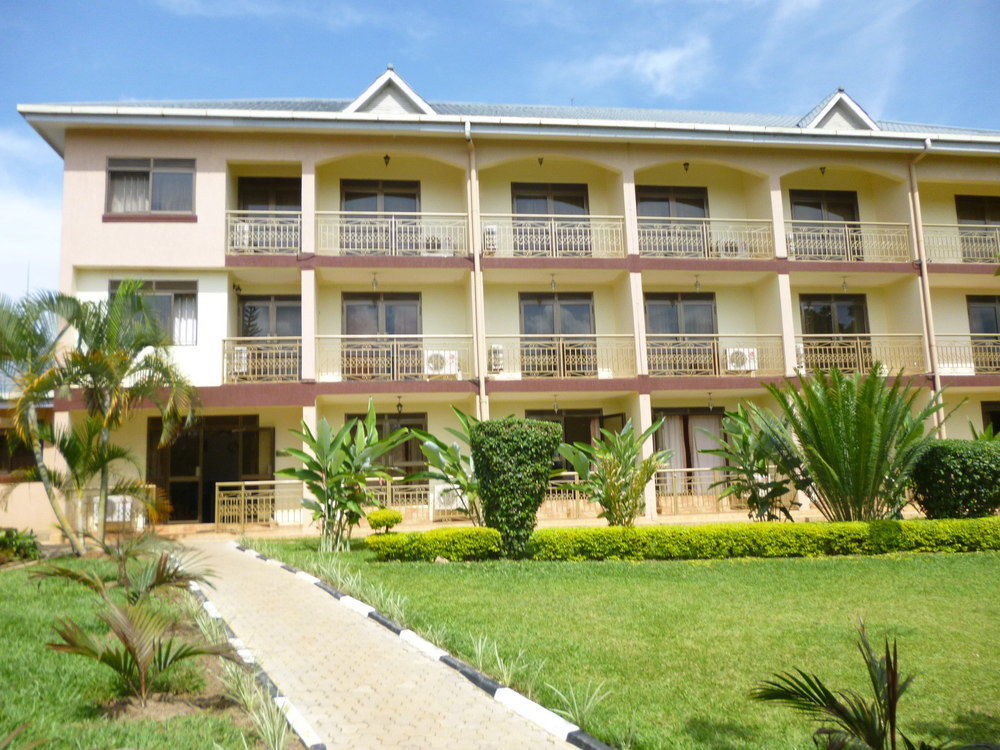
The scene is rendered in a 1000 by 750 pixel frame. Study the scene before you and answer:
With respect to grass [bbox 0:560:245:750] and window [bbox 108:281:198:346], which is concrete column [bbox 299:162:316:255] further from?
grass [bbox 0:560:245:750]

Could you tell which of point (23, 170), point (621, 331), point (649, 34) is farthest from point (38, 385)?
point (621, 331)

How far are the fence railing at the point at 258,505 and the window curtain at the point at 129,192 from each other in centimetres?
669

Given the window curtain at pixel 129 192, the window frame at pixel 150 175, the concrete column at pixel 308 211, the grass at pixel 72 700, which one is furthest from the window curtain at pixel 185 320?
the grass at pixel 72 700

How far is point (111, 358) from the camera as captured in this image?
43.1ft

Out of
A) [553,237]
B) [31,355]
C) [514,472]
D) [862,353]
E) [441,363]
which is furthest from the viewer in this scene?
[862,353]

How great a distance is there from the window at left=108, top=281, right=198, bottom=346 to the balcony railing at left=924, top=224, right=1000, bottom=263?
18832 mm

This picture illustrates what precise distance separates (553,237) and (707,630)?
44.2ft

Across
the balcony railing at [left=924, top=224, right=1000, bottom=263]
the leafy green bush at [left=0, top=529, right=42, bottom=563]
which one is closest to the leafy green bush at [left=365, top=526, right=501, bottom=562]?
the leafy green bush at [left=0, top=529, right=42, bottom=563]

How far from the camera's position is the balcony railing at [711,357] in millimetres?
19500

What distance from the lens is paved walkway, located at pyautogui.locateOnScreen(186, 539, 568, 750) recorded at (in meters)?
4.71

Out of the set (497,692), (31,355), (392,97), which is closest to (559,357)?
(392,97)

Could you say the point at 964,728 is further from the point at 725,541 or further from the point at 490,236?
the point at 490,236

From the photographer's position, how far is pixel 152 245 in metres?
17.6

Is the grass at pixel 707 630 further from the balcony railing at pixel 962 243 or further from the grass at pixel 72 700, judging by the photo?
the balcony railing at pixel 962 243
